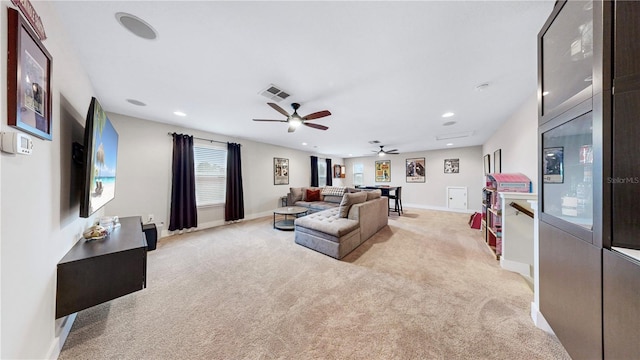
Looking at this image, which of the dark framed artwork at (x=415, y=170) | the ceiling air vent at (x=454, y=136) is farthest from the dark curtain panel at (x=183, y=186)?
the dark framed artwork at (x=415, y=170)

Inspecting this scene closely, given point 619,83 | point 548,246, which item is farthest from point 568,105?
point 548,246

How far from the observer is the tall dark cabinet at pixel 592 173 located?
2.69 ft

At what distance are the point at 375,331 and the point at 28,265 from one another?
2109 millimetres

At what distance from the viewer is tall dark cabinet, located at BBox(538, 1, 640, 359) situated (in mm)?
821

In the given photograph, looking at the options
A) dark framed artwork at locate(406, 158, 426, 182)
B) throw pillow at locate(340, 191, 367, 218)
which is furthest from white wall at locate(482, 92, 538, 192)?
dark framed artwork at locate(406, 158, 426, 182)

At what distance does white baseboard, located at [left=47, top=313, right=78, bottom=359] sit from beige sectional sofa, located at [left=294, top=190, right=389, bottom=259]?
2.40 m

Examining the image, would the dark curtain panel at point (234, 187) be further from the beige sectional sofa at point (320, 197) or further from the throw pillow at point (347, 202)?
the throw pillow at point (347, 202)

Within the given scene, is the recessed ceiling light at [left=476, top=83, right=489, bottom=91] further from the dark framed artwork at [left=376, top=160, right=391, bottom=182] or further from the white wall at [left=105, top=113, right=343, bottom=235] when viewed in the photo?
the dark framed artwork at [left=376, top=160, right=391, bottom=182]

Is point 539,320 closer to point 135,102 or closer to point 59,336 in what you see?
point 59,336

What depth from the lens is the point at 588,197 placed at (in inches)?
40.2

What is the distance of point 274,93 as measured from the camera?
241 cm

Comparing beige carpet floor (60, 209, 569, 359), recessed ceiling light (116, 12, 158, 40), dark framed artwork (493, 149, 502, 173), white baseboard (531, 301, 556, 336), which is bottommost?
beige carpet floor (60, 209, 569, 359)

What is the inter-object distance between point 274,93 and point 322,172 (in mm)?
5777

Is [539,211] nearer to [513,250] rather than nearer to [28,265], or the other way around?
[513,250]
